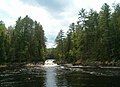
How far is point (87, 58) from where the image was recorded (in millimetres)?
103188

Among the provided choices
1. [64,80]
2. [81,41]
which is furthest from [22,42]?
[64,80]

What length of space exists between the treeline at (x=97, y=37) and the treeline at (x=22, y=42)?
13.1 metres

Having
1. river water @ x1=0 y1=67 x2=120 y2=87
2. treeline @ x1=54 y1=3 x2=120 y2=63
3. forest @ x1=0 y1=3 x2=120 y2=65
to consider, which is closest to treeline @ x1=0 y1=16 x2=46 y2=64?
forest @ x1=0 y1=3 x2=120 y2=65

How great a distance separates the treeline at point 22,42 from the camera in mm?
100000

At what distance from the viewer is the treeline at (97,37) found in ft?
299

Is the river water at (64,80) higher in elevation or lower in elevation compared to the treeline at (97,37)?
lower

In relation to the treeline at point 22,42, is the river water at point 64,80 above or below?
below

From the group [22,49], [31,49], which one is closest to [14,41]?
[22,49]

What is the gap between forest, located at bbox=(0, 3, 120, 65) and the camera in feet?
301

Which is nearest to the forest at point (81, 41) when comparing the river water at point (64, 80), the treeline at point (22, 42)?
the treeline at point (22, 42)

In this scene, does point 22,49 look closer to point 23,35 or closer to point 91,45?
point 23,35

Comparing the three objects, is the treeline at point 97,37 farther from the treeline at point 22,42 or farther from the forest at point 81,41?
the treeline at point 22,42

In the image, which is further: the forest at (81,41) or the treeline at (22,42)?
the treeline at (22,42)

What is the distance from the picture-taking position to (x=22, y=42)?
4306 inches
